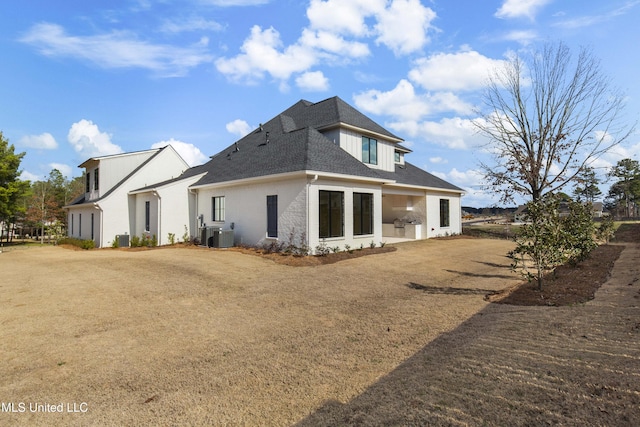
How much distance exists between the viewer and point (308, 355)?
14.0 feet

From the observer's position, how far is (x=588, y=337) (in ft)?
13.8

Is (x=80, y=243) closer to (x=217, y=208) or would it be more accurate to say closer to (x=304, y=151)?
(x=217, y=208)

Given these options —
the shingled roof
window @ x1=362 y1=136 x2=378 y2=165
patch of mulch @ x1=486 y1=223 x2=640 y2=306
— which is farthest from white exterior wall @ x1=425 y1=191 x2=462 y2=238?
patch of mulch @ x1=486 y1=223 x2=640 y2=306

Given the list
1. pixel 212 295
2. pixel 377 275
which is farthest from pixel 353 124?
pixel 212 295

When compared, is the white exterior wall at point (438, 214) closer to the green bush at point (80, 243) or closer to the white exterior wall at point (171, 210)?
the white exterior wall at point (171, 210)

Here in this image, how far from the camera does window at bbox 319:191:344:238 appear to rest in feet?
42.8

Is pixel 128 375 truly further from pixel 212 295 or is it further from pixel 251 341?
pixel 212 295

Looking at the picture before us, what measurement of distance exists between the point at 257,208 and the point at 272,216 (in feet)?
3.72

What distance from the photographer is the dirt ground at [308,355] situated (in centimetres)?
290

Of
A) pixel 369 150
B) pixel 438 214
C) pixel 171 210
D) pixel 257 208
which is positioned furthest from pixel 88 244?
pixel 438 214

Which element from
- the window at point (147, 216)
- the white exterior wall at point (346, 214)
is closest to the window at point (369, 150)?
the white exterior wall at point (346, 214)

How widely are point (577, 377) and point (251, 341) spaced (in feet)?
12.8

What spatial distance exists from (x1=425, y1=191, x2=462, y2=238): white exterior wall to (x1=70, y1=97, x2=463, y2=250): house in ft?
0.22

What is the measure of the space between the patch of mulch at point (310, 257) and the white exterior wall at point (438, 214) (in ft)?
25.5
